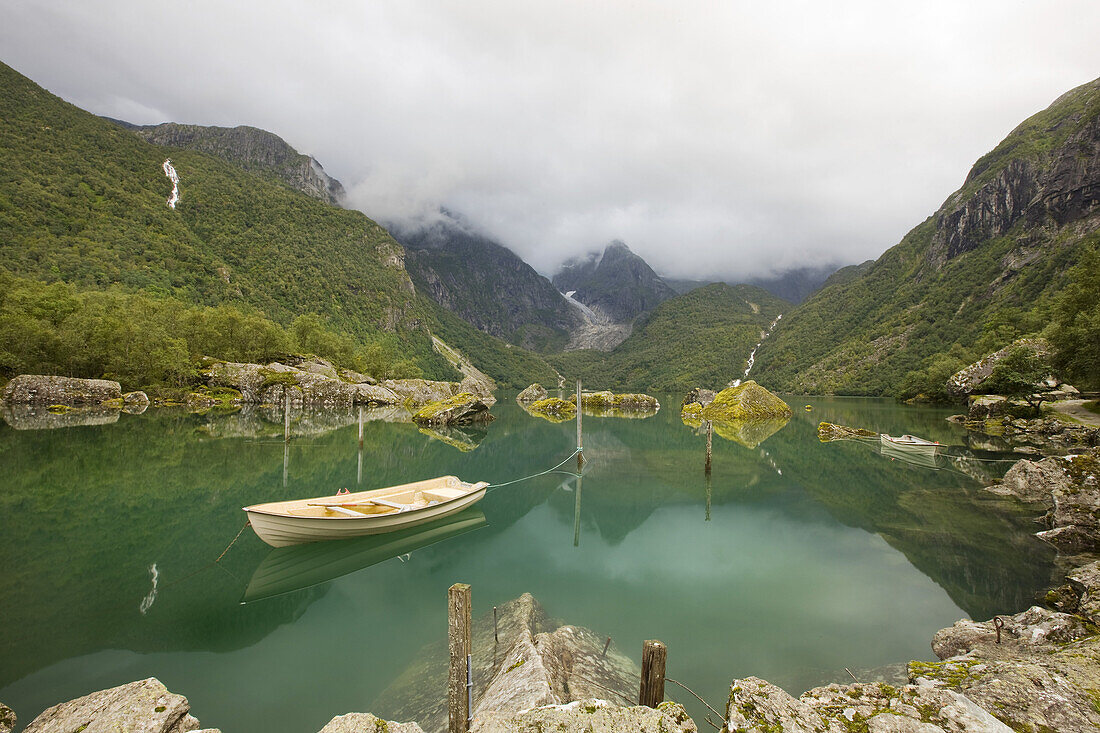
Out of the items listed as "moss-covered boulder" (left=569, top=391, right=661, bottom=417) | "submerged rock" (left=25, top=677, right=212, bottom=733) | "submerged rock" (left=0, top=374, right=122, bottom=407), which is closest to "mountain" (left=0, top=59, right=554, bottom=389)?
"submerged rock" (left=0, top=374, right=122, bottom=407)

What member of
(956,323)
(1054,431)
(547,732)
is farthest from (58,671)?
(956,323)

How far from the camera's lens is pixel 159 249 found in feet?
271

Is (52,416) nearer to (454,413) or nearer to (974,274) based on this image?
(454,413)

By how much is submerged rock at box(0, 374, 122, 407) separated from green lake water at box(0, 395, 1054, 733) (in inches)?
1005

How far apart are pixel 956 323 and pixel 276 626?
12351 centimetres

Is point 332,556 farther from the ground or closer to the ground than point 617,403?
closer to the ground

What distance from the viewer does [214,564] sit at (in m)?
9.47

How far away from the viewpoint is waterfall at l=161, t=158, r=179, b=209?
→ 104 metres

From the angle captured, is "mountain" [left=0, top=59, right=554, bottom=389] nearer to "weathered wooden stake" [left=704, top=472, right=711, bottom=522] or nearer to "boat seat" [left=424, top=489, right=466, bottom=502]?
"boat seat" [left=424, top=489, right=466, bottom=502]

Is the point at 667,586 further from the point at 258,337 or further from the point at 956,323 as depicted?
the point at 956,323

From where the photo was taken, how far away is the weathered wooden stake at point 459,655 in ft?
14.9

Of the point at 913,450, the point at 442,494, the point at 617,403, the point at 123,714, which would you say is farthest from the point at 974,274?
the point at 123,714

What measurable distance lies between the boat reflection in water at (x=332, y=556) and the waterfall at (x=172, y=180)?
129963mm

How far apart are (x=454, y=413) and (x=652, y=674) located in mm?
38299
